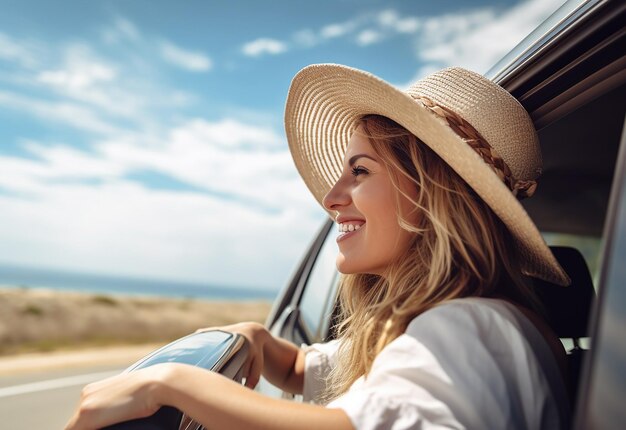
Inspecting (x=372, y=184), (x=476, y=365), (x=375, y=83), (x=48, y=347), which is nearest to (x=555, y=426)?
(x=476, y=365)

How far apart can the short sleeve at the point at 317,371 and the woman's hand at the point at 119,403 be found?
950mm

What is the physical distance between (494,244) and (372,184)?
0.41 m

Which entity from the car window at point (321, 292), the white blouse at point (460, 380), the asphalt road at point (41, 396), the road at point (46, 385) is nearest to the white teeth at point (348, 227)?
the white blouse at point (460, 380)

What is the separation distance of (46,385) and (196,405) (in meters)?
8.22

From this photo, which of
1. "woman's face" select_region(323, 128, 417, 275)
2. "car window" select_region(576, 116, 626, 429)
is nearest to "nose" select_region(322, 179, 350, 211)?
"woman's face" select_region(323, 128, 417, 275)

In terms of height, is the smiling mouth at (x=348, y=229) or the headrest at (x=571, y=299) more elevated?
the smiling mouth at (x=348, y=229)

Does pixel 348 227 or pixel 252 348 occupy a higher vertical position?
pixel 348 227

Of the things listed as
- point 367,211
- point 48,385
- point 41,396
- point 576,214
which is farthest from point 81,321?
point 367,211

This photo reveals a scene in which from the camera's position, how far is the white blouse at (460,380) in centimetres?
105

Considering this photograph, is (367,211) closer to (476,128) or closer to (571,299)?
(476,128)

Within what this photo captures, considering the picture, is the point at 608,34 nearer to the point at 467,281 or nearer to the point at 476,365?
the point at 467,281

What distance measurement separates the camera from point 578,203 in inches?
127

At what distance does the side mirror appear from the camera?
1133mm

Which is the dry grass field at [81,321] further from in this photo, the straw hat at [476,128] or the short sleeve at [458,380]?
the short sleeve at [458,380]
